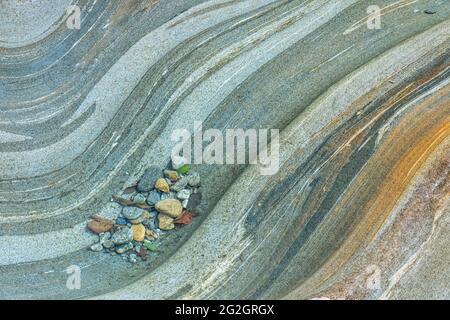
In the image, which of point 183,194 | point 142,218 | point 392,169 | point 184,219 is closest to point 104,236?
point 142,218

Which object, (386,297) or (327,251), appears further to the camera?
(327,251)

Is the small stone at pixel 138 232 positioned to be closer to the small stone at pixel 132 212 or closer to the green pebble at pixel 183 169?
the small stone at pixel 132 212

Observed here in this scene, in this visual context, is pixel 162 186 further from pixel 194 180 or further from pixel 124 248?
pixel 124 248

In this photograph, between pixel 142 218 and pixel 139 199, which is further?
pixel 139 199

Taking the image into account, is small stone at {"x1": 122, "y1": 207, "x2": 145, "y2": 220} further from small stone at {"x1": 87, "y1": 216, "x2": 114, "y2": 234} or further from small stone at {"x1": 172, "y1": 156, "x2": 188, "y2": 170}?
small stone at {"x1": 172, "y1": 156, "x2": 188, "y2": 170}

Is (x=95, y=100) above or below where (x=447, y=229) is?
above

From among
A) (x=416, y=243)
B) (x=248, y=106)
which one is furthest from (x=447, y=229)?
(x=248, y=106)

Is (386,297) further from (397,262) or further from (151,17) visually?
(151,17)
